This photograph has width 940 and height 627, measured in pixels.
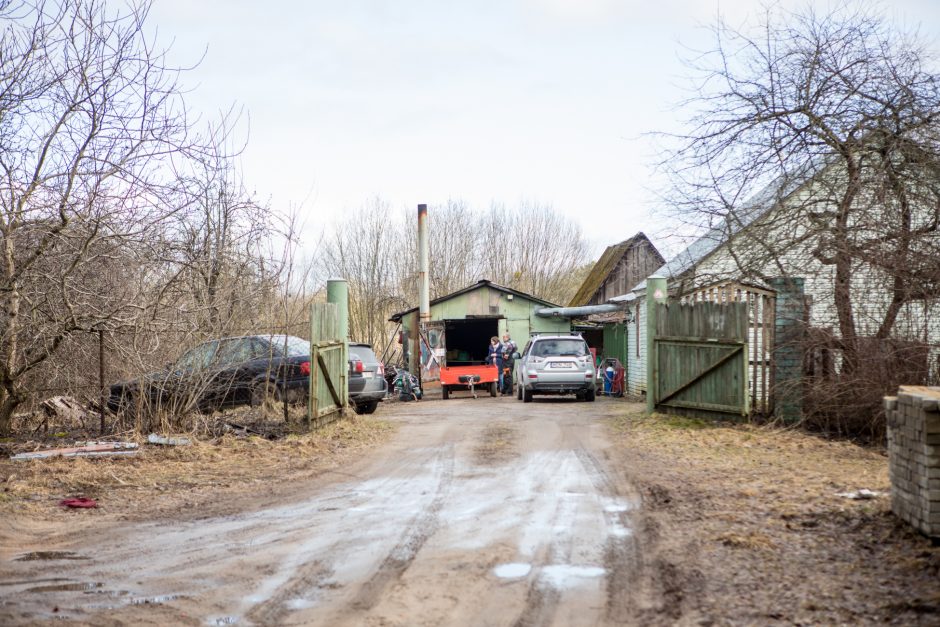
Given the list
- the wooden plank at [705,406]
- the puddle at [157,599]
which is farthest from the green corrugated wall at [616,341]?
the puddle at [157,599]

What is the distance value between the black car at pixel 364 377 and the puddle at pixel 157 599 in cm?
1215

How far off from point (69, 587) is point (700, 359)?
11.5 metres

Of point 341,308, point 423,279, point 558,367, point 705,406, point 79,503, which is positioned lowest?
point 79,503

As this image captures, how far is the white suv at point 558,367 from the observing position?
21688 millimetres

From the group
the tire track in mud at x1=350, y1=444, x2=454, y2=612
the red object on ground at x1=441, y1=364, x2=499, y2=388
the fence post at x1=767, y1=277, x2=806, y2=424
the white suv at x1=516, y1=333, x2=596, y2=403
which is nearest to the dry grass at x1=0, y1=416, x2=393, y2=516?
the tire track in mud at x1=350, y1=444, x2=454, y2=612

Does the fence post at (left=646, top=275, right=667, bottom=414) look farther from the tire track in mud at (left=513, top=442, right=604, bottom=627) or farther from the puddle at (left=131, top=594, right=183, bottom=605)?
the puddle at (left=131, top=594, right=183, bottom=605)

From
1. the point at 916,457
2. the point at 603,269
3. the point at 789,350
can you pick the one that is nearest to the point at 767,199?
the point at 789,350

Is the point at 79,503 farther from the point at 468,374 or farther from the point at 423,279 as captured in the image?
the point at 423,279

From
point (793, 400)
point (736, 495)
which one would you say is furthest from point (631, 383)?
point (736, 495)

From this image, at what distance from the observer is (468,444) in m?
12.6

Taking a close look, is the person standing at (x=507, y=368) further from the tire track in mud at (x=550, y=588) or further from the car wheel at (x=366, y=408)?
the tire track in mud at (x=550, y=588)

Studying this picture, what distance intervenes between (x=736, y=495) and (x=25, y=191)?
861cm

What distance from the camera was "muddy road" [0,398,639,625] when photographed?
4.78m

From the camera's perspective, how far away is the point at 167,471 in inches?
395
